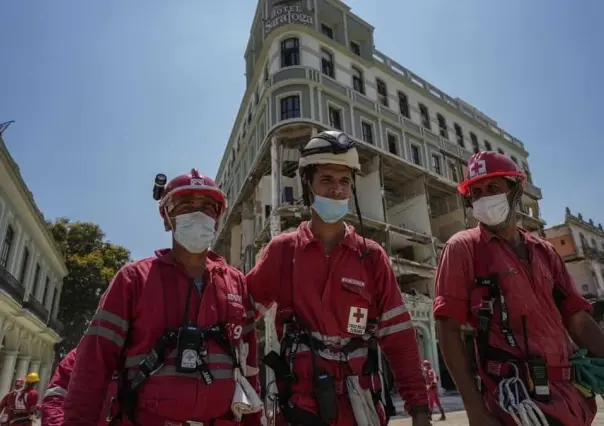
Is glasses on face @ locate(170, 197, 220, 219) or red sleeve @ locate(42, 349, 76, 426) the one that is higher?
glasses on face @ locate(170, 197, 220, 219)

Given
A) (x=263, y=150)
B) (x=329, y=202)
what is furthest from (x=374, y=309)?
(x=263, y=150)

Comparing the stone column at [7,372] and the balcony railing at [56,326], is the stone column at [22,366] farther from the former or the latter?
the balcony railing at [56,326]

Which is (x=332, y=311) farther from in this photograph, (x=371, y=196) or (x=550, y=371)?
(x=371, y=196)

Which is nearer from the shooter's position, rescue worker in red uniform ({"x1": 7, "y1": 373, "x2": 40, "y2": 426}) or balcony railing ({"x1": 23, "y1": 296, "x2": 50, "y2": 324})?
rescue worker in red uniform ({"x1": 7, "y1": 373, "x2": 40, "y2": 426})

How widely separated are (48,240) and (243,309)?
26872 mm

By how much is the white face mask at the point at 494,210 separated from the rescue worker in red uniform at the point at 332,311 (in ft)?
2.87

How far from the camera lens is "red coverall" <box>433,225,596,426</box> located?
8.02 feet

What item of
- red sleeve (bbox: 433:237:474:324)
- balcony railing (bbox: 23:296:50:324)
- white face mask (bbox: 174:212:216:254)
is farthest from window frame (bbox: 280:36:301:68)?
red sleeve (bbox: 433:237:474:324)

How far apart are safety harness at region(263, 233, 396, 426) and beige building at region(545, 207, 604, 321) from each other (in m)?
49.2

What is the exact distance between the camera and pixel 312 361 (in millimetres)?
2385

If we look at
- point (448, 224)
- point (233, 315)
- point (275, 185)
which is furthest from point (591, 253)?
point (233, 315)

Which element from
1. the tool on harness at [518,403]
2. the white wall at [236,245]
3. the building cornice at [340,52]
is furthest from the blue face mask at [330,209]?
the white wall at [236,245]

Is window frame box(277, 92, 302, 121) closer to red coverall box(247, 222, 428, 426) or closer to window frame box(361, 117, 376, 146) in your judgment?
window frame box(361, 117, 376, 146)

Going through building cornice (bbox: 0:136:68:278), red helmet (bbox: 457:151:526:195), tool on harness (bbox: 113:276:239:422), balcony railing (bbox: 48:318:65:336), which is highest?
building cornice (bbox: 0:136:68:278)
